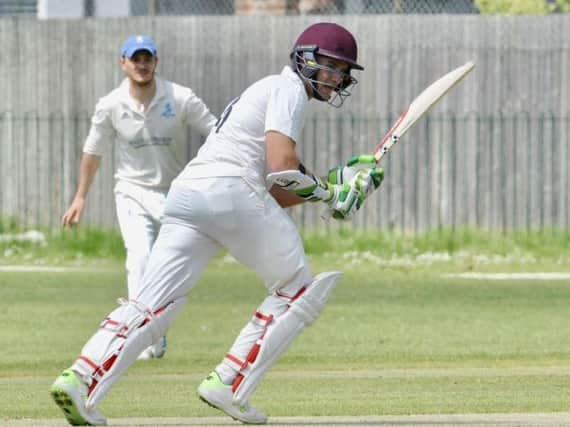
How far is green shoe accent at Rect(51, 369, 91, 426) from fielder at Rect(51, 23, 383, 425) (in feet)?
0.18

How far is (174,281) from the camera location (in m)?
7.13

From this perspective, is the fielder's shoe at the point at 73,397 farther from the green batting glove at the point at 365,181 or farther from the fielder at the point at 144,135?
the fielder at the point at 144,135

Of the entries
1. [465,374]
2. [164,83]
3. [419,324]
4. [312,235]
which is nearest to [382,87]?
[312,235]

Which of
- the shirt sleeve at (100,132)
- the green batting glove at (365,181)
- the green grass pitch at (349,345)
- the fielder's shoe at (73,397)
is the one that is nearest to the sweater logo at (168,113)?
the shirt sleeve at (100,132)

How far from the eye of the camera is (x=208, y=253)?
286 inches

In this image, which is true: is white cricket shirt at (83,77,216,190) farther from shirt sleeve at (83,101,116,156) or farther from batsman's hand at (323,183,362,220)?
batsman's hand at (323,183,362,220)

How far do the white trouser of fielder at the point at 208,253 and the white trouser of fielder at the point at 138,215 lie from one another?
320 centimetres

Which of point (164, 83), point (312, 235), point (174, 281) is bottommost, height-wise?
point (312, 235)

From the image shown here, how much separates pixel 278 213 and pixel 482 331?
Result: 5133 millimetres

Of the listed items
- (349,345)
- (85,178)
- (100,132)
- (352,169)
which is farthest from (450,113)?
(352,169)

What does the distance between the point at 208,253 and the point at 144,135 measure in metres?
Result: 3.58

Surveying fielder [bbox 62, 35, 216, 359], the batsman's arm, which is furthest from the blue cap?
the batsman's arm

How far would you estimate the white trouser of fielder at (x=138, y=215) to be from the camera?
1045 cm

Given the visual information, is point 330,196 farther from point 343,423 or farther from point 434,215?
point 434,215
